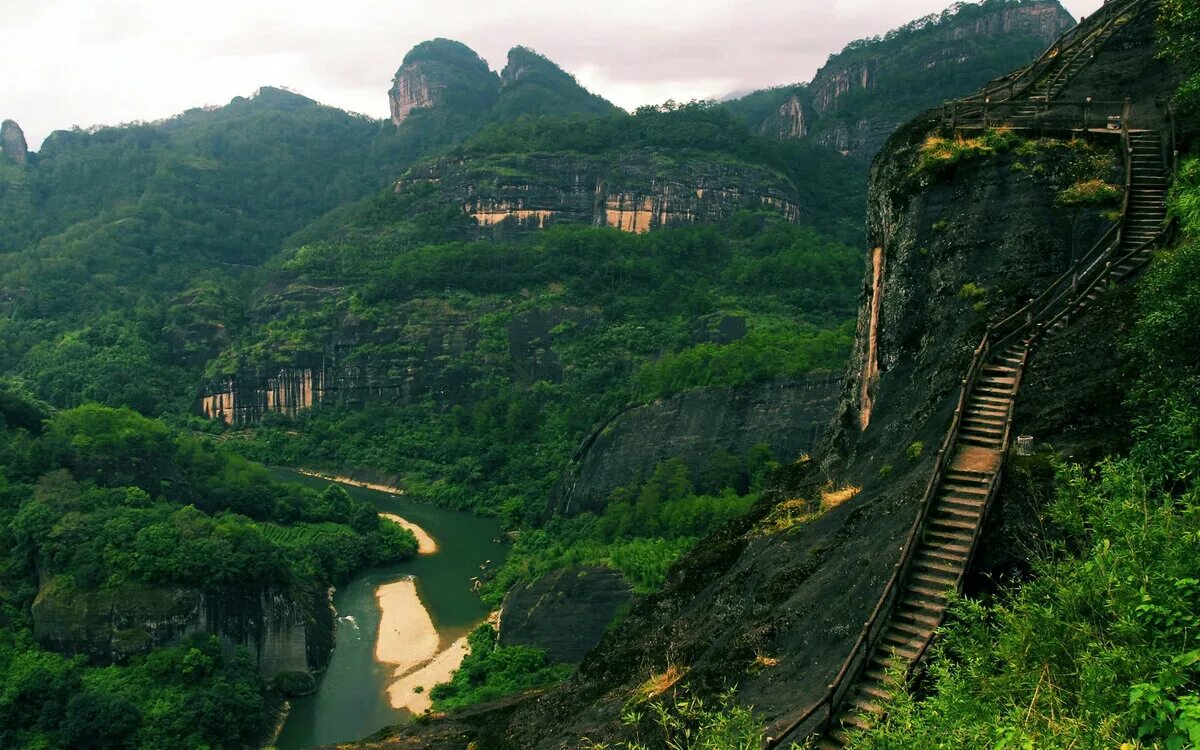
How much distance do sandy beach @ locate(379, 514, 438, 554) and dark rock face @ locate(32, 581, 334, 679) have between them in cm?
2008

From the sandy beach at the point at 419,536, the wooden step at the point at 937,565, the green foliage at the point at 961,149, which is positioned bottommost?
the sandy beach at the point at 419,536

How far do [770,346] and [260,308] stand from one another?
7250 cm

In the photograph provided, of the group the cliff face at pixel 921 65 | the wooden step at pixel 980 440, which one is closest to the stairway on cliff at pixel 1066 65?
the wooden step at pixel 980 440

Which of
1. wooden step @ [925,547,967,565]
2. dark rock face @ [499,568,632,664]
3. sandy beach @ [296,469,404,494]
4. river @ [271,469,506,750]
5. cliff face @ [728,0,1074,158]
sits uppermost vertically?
cliff face @ [728,0,1074,158]

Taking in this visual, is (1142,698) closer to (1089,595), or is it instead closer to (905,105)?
(1089,595)

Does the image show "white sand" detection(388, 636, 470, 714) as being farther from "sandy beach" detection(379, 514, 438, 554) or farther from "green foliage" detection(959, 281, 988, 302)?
"green foliage" detection(959, 281, 988, 302)

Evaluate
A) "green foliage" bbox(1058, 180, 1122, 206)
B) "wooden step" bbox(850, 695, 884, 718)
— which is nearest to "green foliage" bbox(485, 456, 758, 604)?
"green foliage" bbox(1058, 180, 1122, 206)

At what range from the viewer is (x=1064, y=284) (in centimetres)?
1942

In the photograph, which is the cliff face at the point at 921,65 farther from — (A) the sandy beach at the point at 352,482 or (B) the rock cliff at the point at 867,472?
(B) the rock cliff at the point at 867,472

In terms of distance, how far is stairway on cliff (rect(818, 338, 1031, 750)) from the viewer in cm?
1335

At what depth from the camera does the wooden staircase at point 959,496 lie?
13.4 m

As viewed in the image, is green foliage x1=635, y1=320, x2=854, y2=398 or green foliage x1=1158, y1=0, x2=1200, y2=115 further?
green foliage x1=635, y1=320, x2=854, y2=398

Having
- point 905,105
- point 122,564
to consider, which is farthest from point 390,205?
point 122,564

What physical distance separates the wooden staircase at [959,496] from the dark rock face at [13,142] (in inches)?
7787
